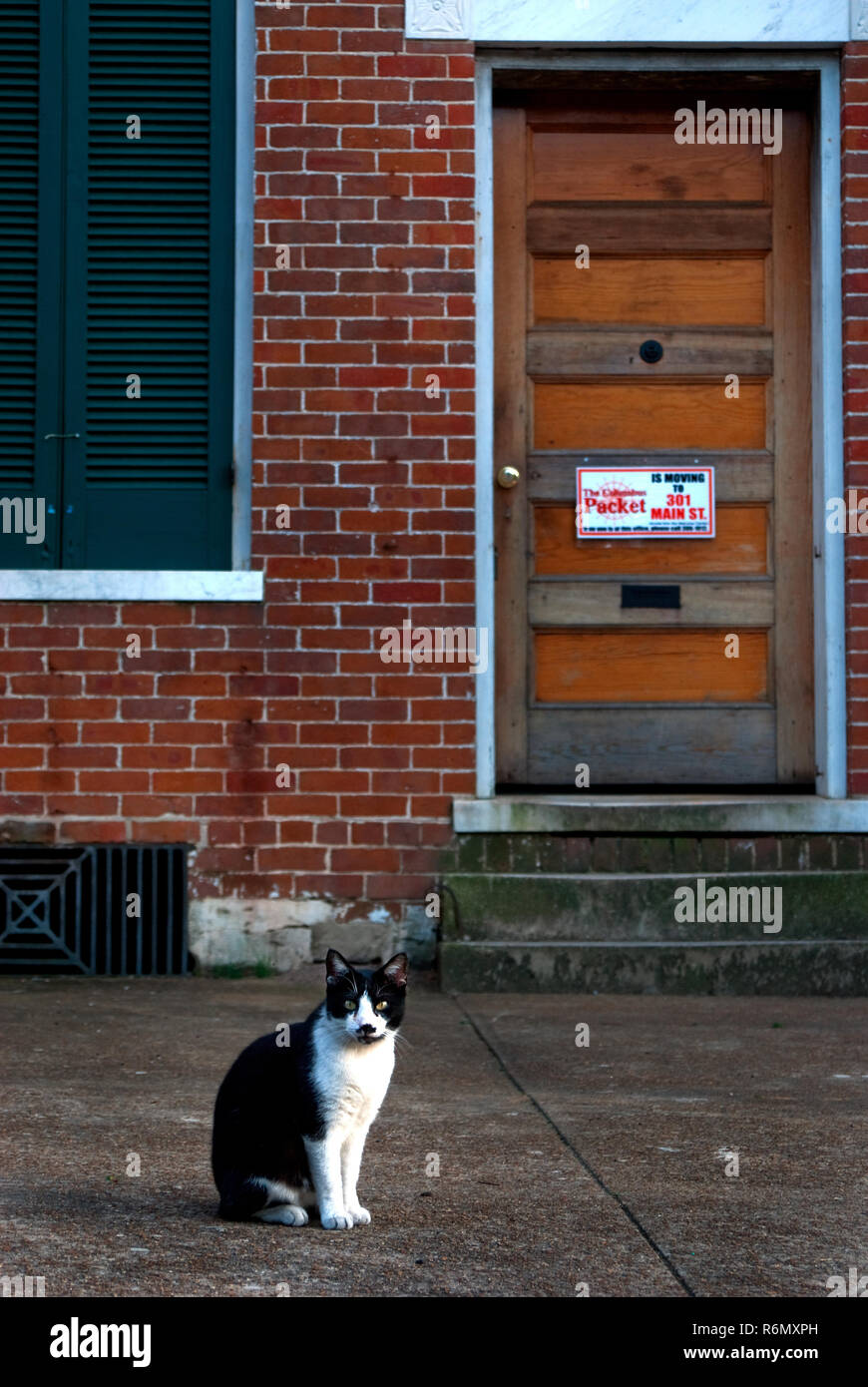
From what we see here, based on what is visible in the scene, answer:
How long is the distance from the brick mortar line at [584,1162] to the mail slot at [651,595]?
1.82 m

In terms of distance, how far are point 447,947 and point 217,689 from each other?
→ 4.46 ft

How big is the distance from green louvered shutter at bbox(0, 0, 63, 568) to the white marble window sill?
0.19 meters

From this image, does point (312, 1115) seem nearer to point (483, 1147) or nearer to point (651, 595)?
point (483, 1147)

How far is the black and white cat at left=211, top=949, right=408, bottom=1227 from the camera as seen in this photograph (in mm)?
3168

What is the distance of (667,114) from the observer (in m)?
6.77

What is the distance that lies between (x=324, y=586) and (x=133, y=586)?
753 millimetres

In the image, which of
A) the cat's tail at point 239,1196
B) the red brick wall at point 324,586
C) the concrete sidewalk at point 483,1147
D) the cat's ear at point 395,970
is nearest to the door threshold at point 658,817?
the red brick wall at point 324,586

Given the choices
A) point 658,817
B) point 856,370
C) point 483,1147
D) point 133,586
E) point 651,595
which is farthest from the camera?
point 651,595

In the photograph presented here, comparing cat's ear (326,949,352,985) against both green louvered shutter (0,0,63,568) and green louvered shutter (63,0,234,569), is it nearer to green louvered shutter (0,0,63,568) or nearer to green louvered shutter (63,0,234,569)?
green louvered shutter (63,0,234,569)

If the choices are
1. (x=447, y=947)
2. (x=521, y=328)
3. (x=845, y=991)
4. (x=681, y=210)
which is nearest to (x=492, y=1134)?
(x=447, y=947)

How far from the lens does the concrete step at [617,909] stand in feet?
20.3

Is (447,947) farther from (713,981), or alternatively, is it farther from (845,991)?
(845,991)

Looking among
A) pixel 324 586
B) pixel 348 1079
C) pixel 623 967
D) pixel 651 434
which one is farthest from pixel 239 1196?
pixel 651 434

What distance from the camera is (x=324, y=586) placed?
6.44 m
